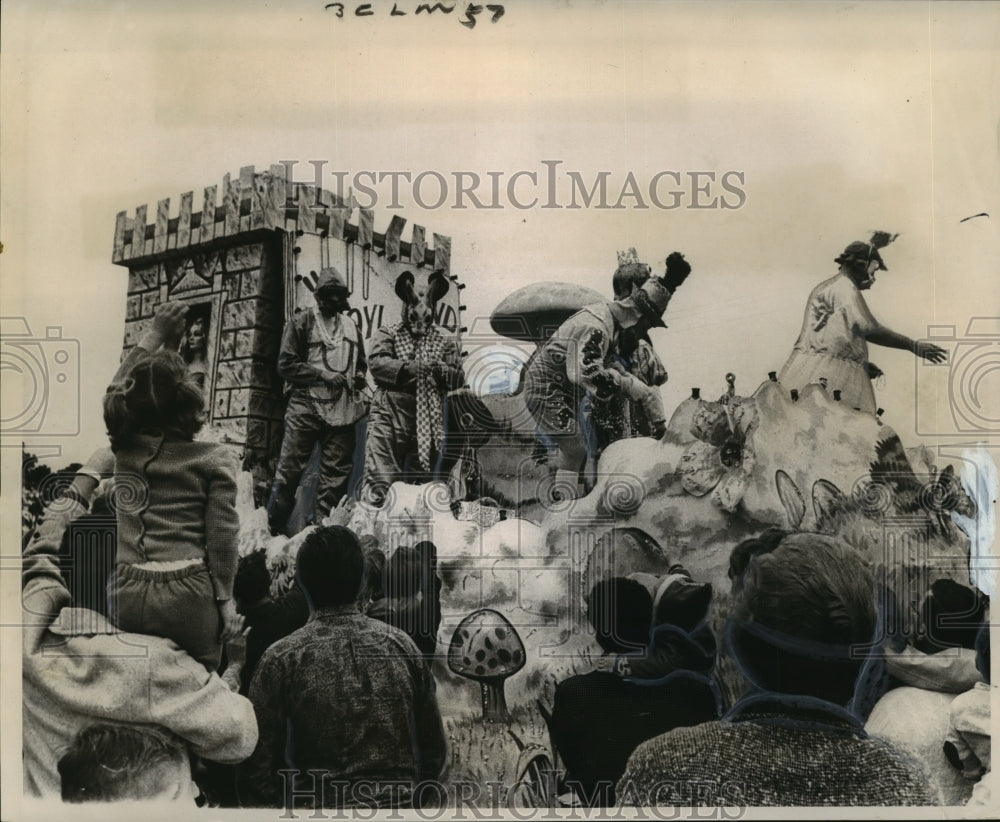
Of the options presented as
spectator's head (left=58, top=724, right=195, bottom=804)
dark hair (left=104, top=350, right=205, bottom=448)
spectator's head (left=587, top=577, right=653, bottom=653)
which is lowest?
spectator's head (left=58, top=724, right=195, bottom=804)

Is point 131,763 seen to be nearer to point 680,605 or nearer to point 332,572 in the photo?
point 332,572

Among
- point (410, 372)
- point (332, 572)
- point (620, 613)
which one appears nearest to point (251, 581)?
point (332, 572)

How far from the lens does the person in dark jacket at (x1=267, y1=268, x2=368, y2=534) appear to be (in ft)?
18.0

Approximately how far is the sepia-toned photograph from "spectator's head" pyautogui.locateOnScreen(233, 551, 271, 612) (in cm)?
2

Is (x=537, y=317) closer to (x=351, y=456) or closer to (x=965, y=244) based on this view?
(x=351, y=456)

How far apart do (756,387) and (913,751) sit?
2194 mm

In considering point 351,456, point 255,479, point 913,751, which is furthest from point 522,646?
point 913,751

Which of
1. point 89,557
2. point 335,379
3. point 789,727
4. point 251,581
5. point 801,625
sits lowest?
point 789,727

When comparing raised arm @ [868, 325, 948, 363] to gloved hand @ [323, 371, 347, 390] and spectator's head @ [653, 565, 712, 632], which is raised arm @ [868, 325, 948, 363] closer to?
spectator's head @ [653, 565, 712, 632]

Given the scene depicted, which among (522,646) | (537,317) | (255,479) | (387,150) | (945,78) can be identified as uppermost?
(945,78)

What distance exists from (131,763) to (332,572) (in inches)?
60.8

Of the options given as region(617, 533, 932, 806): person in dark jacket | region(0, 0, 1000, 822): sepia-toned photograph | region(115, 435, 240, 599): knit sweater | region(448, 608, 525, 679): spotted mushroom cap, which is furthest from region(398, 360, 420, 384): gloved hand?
region(617, 533, 932, 806): person in dark jacket

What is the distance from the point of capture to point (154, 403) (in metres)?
5.51

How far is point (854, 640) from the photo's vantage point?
213 inches
